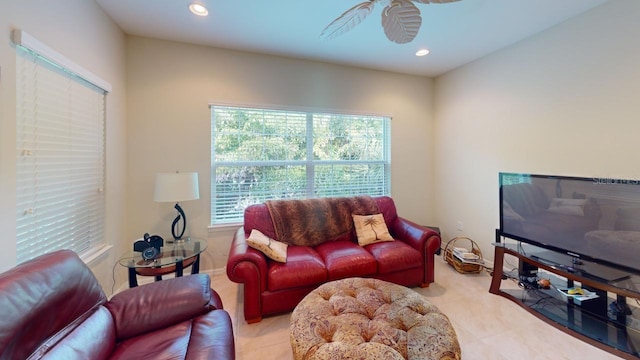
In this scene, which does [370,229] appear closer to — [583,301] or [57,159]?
[583,301]

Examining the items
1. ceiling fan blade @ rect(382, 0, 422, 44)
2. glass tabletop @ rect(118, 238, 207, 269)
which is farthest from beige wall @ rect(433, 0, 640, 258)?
glass tabletop @ rect(118, 238, 207, 269)

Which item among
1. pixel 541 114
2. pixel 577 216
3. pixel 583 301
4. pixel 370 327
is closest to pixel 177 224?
pixel 370 327

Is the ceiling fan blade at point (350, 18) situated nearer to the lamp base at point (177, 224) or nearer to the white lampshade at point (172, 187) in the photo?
the white lampshade at point (172, 187)

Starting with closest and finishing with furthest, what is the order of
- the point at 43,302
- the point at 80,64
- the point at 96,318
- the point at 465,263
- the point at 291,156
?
the point at 43,302 → the point at 96,318 → the point at 80,64 → the point at 465,263 → the point at 291,156

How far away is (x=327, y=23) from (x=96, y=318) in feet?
9.21

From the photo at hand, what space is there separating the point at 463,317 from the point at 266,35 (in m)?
3.34

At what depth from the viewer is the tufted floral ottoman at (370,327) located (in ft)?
3.94

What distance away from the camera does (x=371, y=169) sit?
3.76 metres

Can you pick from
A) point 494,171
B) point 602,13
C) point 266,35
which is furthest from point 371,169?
point 602,13

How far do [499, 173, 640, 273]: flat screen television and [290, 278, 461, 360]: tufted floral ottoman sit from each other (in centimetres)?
156

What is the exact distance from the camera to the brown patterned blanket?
8.87 feet

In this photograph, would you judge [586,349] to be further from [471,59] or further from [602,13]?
[471,59]

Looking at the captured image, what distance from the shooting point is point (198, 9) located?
2.19 meters

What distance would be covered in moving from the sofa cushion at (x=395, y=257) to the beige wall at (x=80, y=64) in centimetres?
252
